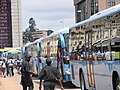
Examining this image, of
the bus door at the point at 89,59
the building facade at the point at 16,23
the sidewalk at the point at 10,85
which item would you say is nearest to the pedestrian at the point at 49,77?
the bus door at the point at 89,59

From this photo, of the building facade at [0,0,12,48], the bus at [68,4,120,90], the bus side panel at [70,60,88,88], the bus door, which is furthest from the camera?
the building facade at [0,0,12,48]

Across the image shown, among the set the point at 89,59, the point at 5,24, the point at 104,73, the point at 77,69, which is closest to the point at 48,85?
the point at 104,73

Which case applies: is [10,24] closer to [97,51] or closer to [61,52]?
[61,52]

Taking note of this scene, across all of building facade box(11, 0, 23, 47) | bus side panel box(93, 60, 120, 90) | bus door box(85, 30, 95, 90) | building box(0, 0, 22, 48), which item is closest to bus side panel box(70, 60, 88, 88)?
bus door box(85, 30, 95, 90)

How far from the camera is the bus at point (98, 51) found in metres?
14.1

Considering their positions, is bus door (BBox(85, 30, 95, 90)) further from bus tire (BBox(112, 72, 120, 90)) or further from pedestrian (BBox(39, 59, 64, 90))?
pedestrian (BBox(39, 59, 64, 90))

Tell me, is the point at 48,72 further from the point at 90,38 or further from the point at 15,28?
the point at 15,28

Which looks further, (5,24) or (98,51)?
(5,24)

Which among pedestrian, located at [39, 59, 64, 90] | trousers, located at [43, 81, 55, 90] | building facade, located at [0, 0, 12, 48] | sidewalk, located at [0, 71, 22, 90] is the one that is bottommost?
sidewalk, located at [0, 71, 22, 90]

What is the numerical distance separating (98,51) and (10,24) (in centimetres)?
11717

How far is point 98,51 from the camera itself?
1570cm

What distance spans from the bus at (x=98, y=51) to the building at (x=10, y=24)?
106392mm

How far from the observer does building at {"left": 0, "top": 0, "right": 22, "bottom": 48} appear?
12769 centimetres

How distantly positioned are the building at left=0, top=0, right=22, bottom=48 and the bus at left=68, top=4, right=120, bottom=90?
349ft
